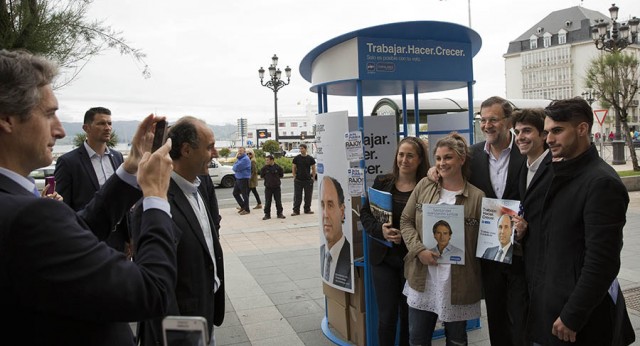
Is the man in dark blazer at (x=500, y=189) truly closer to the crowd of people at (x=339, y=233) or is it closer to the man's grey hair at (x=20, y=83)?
the crowd of people at (x=339, y=233)

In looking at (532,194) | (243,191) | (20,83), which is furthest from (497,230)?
(243,191)

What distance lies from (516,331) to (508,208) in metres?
0.92

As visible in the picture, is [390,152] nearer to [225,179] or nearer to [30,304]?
[30,304]

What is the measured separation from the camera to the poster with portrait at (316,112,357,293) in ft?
13.1

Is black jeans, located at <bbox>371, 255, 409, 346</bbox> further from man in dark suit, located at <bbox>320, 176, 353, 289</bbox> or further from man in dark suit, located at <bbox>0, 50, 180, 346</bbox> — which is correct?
man in dark suit, located at <bbox>0, 50, 180, 346</bbox>

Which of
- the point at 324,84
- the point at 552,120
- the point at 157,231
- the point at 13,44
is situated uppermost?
the point at 13,44

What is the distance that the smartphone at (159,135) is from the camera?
5.65 ft

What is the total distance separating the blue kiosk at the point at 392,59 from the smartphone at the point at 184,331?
107 inches

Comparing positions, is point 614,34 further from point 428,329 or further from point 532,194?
point 428,329

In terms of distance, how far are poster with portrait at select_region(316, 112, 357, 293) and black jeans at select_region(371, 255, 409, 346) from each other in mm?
493

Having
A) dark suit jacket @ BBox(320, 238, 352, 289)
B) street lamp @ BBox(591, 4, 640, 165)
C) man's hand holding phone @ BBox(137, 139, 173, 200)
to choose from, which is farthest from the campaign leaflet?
street lamp @ BBox(591, 4, 640, 165)

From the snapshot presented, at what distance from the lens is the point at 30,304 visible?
1134 mm

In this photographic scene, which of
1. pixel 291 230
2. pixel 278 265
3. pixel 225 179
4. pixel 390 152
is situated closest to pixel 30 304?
pixel 390 152

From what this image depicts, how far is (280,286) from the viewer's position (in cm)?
610
